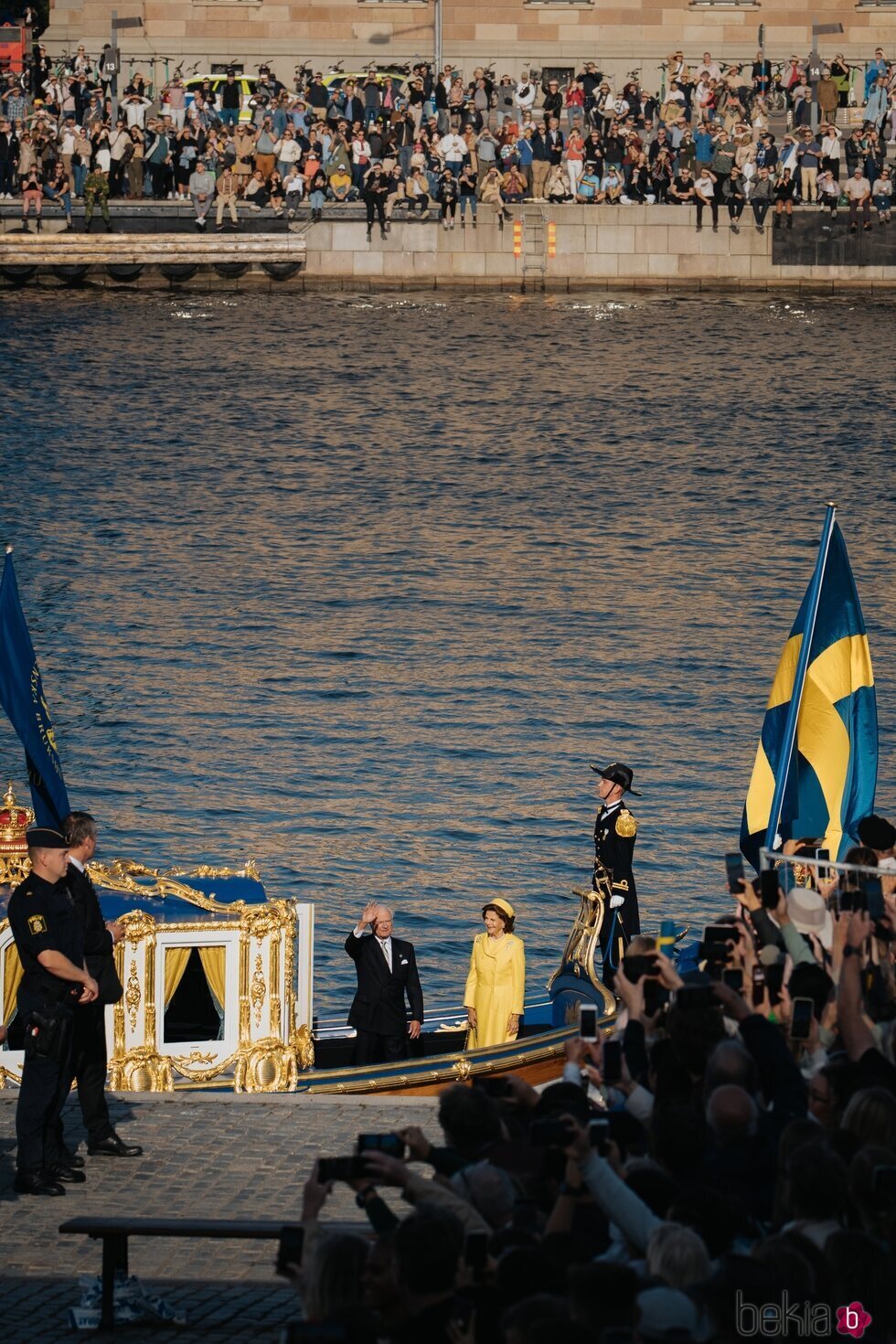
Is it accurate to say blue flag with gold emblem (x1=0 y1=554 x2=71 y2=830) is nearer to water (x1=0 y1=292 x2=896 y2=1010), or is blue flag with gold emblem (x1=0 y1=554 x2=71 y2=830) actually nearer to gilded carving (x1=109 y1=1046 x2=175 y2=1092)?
gilded carving (x1=109 y1=1046 x2=175 y2=1092)

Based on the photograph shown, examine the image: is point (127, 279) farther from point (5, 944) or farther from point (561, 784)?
point (5, 944)

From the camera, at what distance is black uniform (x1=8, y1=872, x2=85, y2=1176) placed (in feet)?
34.3

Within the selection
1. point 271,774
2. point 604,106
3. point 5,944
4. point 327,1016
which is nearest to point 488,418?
point 604,106

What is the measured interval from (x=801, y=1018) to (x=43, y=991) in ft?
11.9

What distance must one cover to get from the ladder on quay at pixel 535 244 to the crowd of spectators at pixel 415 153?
429 millimetres

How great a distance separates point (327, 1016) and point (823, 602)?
4.94 m

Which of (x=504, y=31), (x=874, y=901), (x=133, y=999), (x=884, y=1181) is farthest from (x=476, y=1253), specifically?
(x=504, y=31)

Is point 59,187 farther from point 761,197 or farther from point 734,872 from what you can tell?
point 734,872

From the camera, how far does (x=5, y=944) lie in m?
12.8

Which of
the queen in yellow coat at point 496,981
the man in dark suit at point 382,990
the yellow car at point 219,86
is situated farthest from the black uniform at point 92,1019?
the yellow car at point 219,86

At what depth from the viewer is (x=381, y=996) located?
44.8 feet

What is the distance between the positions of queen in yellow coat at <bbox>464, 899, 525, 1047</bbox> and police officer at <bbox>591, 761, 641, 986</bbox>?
5.14 feet

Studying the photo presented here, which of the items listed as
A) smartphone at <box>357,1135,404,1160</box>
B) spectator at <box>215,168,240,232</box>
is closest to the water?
spectator at <box>215,168,240,232</box>

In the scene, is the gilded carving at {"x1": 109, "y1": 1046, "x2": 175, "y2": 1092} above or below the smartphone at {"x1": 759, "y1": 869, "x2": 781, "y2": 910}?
below
